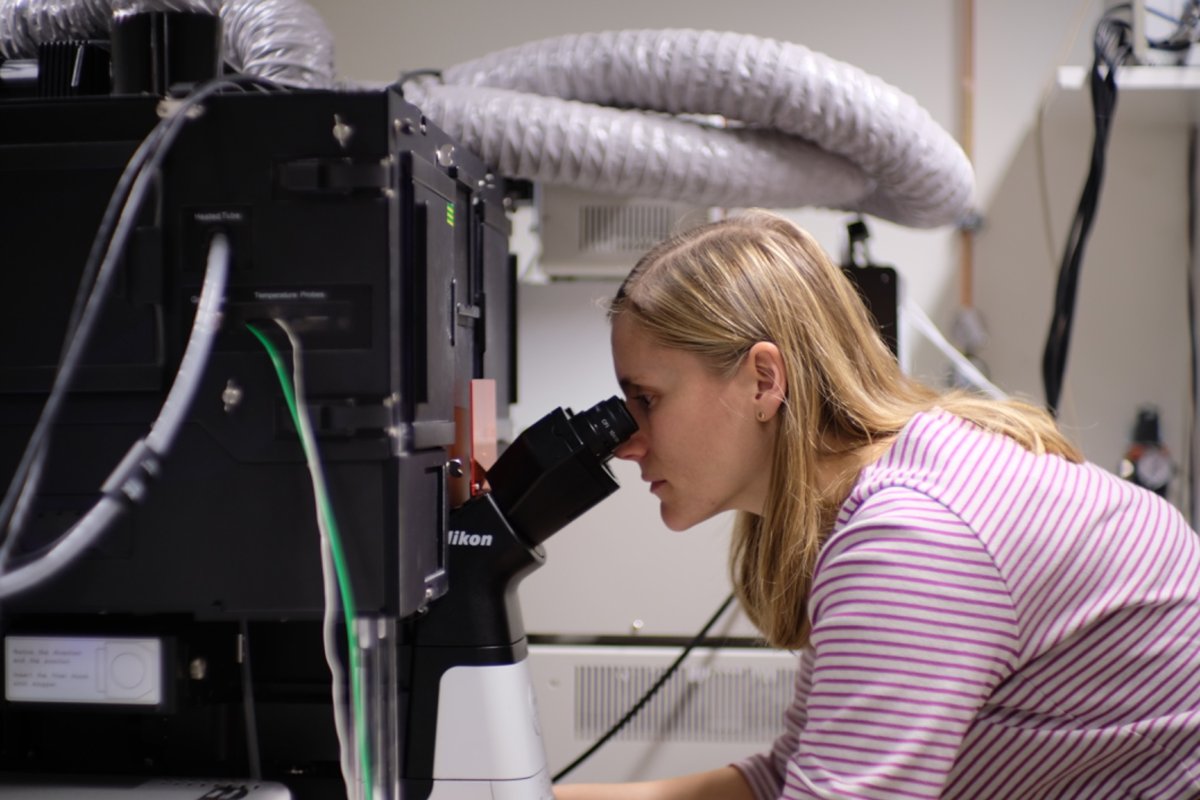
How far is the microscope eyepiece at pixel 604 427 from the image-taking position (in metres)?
0.84

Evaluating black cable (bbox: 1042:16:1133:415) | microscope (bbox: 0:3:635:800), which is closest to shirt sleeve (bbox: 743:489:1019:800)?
microscope (bbox: 0:3:635:800)

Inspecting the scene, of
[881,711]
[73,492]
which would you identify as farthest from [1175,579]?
[73,492]

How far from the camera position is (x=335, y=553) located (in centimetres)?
62

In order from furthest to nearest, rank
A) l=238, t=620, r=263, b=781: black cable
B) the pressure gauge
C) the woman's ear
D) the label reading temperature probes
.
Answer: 1. the pressure gauge
2. the woman's ear
3. l=238, t=620, r=263, b=781: black cable
4. the label reading temperature probes

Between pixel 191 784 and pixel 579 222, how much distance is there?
2.51ft

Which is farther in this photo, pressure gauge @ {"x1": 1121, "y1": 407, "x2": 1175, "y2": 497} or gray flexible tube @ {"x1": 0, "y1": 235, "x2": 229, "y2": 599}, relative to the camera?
pressure gauge @ {"x1": 1121, "y1": 407, "x2": 1175, "y2": 497}

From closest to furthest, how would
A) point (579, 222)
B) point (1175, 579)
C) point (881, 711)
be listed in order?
1. point (881, 711)
2. point (1175, 579)
3. point (579, 222)

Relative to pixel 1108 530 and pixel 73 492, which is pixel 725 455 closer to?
pixel 1108 530

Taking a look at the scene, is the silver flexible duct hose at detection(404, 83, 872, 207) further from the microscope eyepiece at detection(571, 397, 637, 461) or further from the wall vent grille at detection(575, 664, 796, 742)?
the wall vent grille at detection(575, 664, 796, 742)

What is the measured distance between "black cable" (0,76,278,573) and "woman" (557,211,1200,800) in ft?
1.42

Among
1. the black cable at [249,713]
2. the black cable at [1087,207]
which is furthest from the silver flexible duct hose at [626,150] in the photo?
the black cable at [1087,207]

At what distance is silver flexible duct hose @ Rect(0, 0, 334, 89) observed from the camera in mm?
1046

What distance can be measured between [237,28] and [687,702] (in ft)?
2.95

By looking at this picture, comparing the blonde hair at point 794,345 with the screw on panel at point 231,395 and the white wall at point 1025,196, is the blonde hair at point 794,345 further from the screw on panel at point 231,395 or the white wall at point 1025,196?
the white wall at point 1025,196
